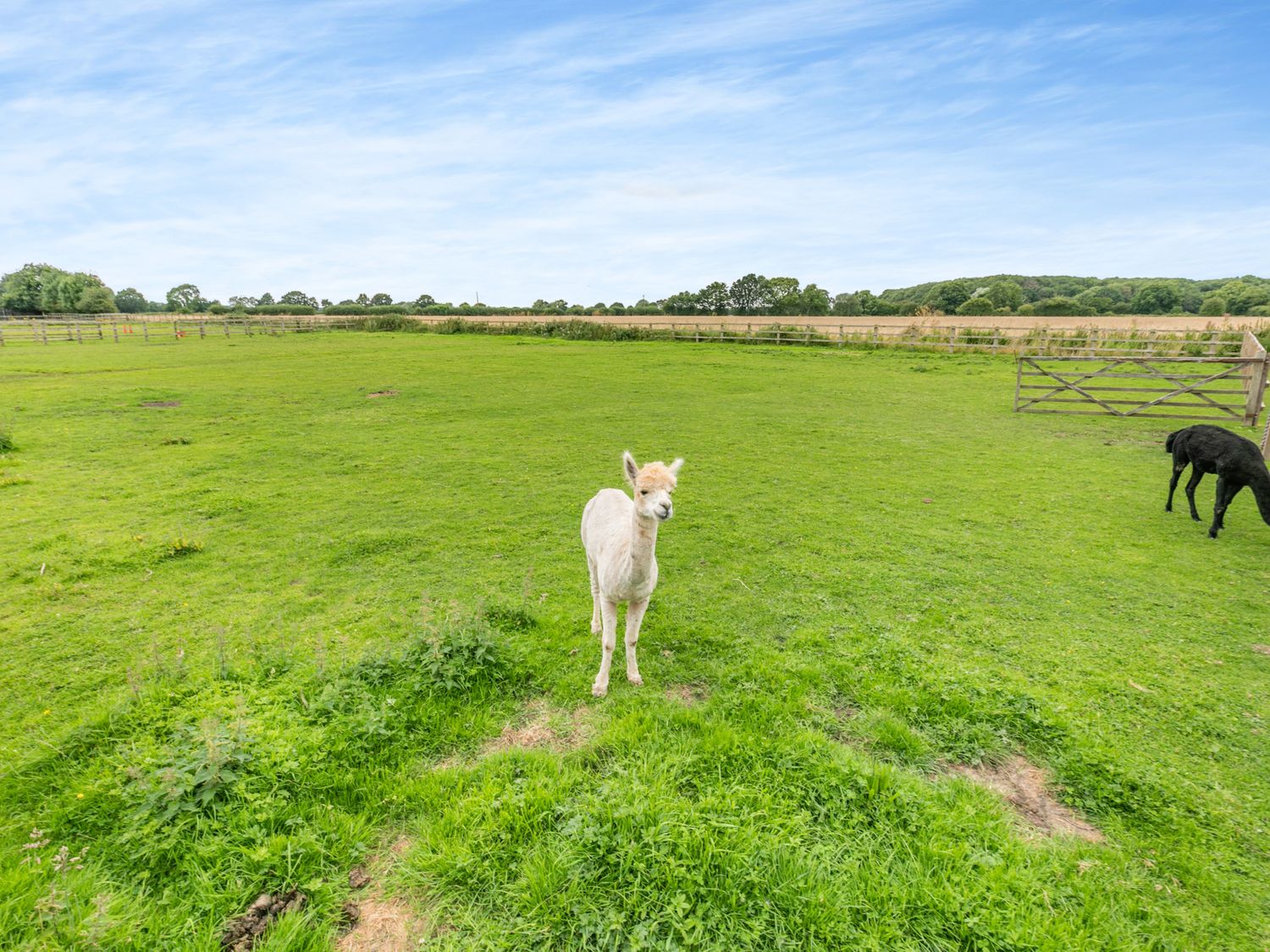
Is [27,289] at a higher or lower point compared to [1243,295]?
higher

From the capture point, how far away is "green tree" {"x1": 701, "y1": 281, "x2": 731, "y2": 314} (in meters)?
77.4

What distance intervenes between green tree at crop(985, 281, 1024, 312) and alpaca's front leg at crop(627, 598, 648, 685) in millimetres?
88322

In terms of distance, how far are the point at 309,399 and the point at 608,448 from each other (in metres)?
12.1

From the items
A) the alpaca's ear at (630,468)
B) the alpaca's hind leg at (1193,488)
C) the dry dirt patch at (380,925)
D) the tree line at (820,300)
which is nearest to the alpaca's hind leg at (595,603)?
the alpaca's ear at (630,468)

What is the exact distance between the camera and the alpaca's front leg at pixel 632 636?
182 inches

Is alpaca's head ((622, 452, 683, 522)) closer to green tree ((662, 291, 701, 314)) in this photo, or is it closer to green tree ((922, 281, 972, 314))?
green tree ((662, 291, 701, 314))

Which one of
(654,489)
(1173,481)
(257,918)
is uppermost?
(654,489)

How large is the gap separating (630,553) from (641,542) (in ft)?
0.45

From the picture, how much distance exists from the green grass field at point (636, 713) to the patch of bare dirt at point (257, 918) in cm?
5

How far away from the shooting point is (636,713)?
4.18 metres

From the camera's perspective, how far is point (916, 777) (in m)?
3.57

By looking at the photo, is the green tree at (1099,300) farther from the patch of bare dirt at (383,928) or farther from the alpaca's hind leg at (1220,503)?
the patch of bare dirt at (383,928)

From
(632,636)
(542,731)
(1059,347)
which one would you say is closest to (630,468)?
(632,636)

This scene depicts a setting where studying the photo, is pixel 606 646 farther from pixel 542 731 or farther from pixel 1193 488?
pixel 1193 488
